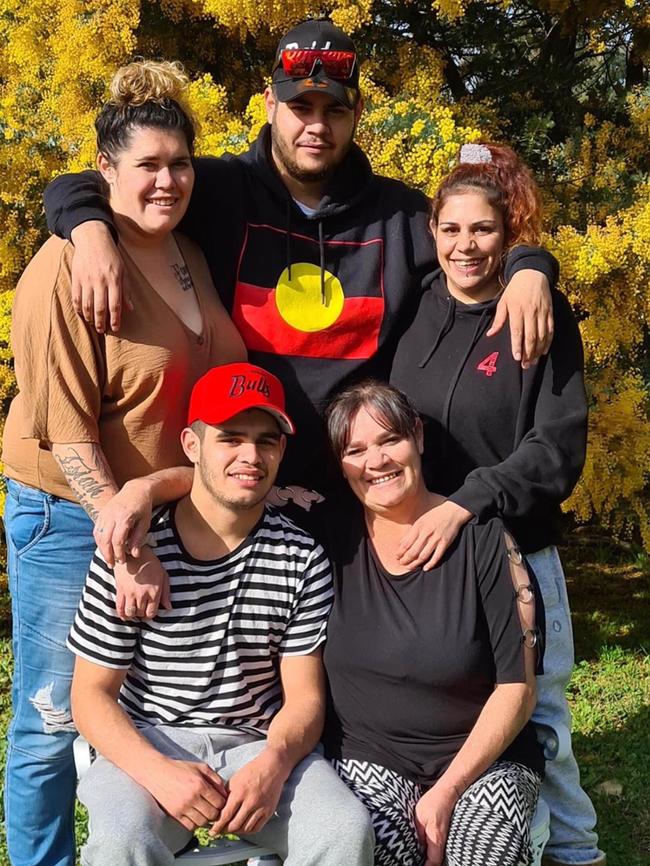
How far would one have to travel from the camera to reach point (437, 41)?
575 centimetres

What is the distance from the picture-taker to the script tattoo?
260 centimetres

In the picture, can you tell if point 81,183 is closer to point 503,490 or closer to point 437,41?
point 503,490

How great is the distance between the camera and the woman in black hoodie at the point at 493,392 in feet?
9.07

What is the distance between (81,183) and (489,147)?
1167 mm

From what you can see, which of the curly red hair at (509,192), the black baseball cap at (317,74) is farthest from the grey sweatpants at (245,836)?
the black baseball cap at (317,74)

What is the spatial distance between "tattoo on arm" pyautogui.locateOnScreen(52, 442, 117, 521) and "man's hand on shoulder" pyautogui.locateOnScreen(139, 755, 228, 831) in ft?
2.07

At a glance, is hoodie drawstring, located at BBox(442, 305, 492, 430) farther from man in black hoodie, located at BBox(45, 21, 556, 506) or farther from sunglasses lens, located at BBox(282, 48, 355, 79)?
sunglasses lens, located at BBox(282, 48, 355, 79)

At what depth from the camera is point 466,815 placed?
2.51 metres

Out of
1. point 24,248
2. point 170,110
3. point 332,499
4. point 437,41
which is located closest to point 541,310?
point 332,499

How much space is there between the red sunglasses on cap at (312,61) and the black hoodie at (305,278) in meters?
0.27

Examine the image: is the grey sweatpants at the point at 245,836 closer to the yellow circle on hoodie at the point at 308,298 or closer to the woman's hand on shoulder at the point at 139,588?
the woman's hand on shoulder at the point at 139,588

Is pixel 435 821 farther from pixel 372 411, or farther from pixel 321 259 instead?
pixel 321 259

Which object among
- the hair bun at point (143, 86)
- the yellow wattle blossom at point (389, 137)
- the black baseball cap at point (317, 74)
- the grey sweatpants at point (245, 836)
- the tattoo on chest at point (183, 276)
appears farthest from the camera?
the yellow wattle blossom at point (389, 137)

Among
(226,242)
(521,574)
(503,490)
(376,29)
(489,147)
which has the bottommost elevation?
(521,574)
